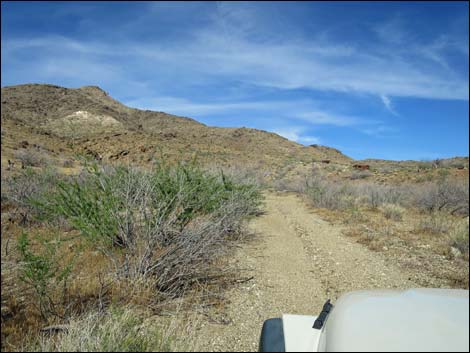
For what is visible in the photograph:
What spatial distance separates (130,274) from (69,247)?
5.84 feet

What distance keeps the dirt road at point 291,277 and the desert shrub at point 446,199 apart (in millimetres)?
5504

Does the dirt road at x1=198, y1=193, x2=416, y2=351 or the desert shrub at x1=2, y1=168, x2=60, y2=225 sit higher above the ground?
the desert shrub at x1=2, y1=168, x2=60, y2=225

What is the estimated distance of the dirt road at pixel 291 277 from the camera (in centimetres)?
334

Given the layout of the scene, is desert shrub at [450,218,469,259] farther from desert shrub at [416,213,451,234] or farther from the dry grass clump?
the dry grass clump

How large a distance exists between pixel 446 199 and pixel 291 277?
9.34 meters

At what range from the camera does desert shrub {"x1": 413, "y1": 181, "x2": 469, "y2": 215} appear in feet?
36.6

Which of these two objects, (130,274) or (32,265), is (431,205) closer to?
(130,274)

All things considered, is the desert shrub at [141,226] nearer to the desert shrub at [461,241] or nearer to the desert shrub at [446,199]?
Answer: the desert shrub at [461,241]

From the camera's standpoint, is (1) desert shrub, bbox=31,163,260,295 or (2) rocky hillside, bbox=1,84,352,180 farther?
(2) rocky hillside, bbox=1,84,352,180

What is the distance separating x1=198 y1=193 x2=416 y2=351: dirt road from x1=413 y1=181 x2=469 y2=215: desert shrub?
550 cm

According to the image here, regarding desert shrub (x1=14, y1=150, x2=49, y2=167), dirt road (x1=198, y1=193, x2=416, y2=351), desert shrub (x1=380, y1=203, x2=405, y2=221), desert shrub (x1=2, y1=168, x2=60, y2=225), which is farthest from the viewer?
desert shrub (x1=380, y1=203, x2=405, y2=221)

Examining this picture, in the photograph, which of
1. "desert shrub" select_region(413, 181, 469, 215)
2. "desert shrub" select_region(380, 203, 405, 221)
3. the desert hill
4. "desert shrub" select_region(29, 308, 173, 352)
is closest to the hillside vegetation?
"desert shrub" select_region(29, 308, 173, 352)

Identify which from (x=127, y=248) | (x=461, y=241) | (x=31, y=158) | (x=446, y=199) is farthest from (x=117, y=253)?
(x=446, y=199)

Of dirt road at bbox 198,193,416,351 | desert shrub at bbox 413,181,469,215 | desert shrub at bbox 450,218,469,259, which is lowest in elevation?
dirt road at bbox 198,193,416,351
